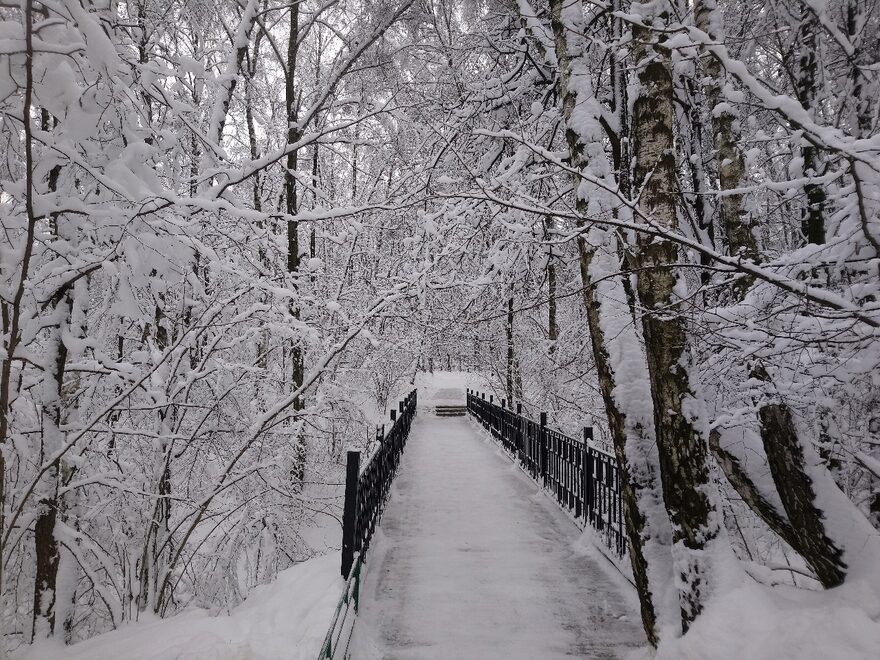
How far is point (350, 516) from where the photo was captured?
438cm

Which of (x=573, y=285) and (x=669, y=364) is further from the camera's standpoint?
(x=573, y=285)

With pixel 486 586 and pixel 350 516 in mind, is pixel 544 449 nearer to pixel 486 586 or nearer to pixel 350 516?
pixel 486 586

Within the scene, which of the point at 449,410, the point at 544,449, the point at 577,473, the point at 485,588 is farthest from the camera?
the point at 449,410

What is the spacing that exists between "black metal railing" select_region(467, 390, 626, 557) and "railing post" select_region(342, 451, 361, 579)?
8.10 ft

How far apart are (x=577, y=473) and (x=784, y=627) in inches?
175

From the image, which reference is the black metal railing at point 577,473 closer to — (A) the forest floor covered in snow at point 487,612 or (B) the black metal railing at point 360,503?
(A) the forest floor covered in snow at point 487,612

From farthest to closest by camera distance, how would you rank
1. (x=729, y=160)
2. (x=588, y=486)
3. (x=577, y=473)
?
(x=577, y=473)
(x=588, y=486)
(x=729, y=160)

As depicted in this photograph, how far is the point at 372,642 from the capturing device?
3.90 m

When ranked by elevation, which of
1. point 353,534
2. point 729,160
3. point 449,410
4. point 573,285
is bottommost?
point 449,410

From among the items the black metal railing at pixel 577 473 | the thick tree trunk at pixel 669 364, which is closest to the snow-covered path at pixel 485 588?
the black metal railing at pixel 577 473

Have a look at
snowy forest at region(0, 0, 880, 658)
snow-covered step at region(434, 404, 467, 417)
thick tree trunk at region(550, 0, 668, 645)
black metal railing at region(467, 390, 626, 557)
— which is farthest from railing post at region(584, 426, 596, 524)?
snow-covered step at region(434, 404, 467, 417)

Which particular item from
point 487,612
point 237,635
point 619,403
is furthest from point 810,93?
point 237,635

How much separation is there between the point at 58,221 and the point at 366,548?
415 centimetres

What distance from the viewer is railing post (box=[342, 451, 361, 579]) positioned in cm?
434
